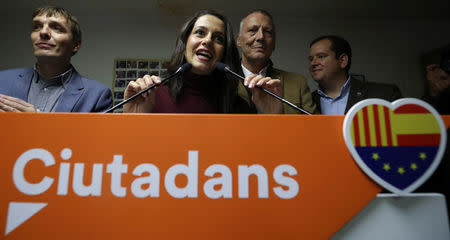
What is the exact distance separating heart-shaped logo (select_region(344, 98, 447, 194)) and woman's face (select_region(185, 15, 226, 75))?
715mm

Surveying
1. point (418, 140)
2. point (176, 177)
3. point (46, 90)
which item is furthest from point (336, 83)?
point (46, 90)

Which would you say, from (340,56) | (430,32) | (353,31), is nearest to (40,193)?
(340,56)

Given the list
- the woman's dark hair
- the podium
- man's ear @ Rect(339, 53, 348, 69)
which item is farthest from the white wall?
the podium

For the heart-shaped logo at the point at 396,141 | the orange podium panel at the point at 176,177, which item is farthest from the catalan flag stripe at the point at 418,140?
the orange podium panel at the point at 176,177

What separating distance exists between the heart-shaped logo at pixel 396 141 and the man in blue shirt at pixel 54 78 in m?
1.12

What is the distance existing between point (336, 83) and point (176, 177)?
5.00 ft

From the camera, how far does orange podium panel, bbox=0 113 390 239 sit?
1.96 feet

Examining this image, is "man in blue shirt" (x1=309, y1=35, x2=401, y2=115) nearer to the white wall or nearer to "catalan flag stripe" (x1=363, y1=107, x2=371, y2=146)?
"catalan flag stripe" (x1=363, y1=107, x2=371, y2=146)

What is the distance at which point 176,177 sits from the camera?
61cm

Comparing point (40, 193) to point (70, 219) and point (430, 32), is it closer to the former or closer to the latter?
point (70, 219)

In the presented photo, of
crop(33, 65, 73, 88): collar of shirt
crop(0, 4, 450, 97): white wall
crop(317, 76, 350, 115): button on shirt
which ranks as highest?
crop(0, 4, 450, 97): white wall

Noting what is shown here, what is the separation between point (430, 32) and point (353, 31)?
35.3 inches

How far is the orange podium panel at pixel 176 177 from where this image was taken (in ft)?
1.96

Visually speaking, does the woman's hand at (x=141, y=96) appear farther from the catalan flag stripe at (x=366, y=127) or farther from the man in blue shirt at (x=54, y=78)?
the catalan flag stripe at (x=366, y=127)
